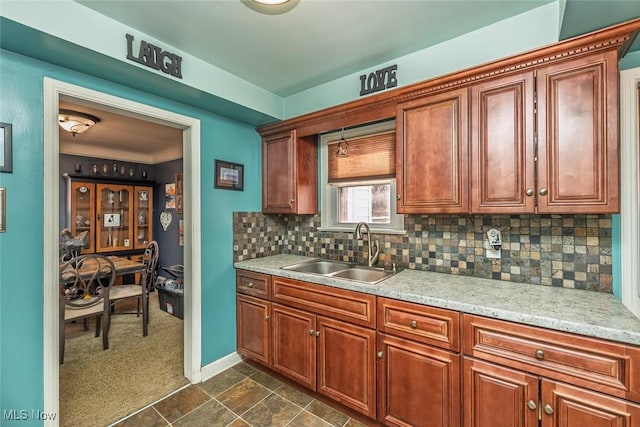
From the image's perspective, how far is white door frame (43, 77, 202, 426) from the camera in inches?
63.2

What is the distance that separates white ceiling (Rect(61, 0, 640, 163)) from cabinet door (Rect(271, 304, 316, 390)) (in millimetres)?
1817

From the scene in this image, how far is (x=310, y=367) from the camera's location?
2.04 m

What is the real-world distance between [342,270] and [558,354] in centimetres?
142

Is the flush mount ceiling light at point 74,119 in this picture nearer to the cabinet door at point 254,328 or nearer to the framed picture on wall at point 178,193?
the framed picture on wall at point 178,193

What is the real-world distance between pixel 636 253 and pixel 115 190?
6.20 meters

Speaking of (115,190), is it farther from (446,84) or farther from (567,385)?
(567,385)

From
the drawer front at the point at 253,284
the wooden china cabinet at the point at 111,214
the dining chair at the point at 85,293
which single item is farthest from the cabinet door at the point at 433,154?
the wooden china cabinet at the point at 111,214

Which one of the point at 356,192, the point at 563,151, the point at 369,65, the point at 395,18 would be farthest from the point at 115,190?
the point at 563,151

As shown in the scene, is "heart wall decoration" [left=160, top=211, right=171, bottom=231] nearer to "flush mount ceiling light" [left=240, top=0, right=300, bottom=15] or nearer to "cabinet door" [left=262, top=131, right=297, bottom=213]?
"cabinet door" [left=262, top=131, right=297, bottom=213]

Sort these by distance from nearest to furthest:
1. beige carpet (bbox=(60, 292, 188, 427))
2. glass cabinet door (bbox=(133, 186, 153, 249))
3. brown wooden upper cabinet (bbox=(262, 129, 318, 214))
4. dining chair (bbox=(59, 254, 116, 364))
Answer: beige carpet (bbox=(60, 292, 188, 427)) < brown wooden upper cabinet (bbox=(262, 129, 318, 214)) < dining chair (bbox=(59, 254, 116, 364)) < glass cabinet door (bbox=(133, 186, 153, 249))

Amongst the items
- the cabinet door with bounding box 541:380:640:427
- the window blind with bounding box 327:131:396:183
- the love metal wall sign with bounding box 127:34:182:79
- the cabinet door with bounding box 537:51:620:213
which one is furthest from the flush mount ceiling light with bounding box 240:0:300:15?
the cabinet door with bounding box 541:380:640:427

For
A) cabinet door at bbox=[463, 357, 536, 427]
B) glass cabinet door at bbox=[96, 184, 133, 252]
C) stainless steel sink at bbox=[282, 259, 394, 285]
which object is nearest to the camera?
cabinet door at bbox=[463, 357, 536, 427]

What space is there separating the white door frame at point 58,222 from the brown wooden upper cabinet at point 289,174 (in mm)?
649

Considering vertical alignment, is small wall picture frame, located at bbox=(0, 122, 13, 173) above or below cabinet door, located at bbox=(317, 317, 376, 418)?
above
